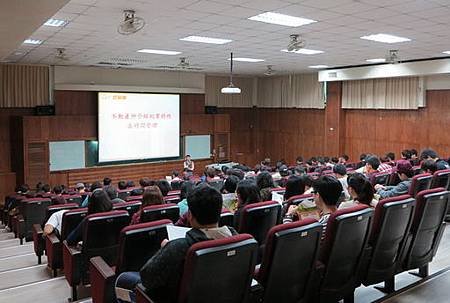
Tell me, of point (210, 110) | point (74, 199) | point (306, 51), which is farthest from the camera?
point (210, 110)

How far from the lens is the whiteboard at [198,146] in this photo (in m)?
14.8

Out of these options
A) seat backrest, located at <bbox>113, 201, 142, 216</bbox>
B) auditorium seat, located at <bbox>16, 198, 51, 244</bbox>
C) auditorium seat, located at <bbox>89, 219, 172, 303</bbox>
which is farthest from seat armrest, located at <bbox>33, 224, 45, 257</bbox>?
auditorium seat, located at <bbox>89, 219, 172, 303</bbox>

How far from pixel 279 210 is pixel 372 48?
6.81m

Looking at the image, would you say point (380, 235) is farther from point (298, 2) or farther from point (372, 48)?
point (372, 48)

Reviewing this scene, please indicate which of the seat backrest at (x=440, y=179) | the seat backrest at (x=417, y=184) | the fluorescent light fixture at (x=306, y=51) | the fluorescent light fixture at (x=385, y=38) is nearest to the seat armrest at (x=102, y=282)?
the seat backrest at (x=417, y=184)

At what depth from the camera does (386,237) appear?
126 inches

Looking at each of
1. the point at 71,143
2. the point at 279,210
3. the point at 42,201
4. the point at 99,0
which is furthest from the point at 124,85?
the point at 279,210

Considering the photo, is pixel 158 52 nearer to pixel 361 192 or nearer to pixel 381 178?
pixel 381 178

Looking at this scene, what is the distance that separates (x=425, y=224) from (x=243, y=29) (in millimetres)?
4742

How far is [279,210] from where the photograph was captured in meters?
3.67

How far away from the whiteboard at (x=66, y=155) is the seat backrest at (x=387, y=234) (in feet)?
35.7

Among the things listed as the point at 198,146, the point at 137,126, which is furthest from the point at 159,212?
the point at 198,146

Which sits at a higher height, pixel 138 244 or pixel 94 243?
pixel 138 244

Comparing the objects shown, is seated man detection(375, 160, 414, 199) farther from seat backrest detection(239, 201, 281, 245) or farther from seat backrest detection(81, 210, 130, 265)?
seat backrest detection(81, 210, 130, 265)
